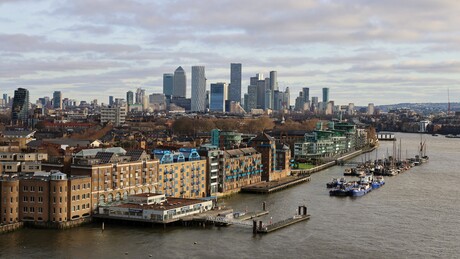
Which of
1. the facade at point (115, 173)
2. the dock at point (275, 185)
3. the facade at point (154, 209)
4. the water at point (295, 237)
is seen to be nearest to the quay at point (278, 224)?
the water at point (295, 237)

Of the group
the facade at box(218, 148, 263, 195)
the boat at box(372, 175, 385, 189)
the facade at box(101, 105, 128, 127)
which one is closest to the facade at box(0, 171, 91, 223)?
the facade at box(218, 148, 263, 195)

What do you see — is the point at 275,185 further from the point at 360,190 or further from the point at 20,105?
the point at 20,105

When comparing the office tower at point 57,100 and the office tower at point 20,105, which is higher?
the office tower at point 57,100

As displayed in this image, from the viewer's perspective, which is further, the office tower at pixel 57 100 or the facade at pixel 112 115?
the office tower at pixel 57 100

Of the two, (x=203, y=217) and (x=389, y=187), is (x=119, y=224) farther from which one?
(x=389, y=187)

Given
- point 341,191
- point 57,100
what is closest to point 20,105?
point 341,191

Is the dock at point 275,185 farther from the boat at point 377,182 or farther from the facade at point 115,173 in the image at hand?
the facade at point 115,173
